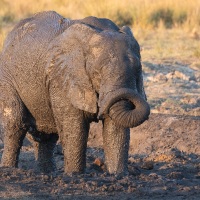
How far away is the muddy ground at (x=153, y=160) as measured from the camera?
7125mm

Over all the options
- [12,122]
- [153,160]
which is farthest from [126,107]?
[153,160]

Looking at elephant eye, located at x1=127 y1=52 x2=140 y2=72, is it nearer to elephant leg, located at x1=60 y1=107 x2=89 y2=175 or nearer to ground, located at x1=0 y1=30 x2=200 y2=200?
elephant leg, located at x1=60 y1=107 x2=89 y2=175

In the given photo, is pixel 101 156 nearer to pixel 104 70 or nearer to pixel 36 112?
pixel 36 112

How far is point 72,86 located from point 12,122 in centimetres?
131

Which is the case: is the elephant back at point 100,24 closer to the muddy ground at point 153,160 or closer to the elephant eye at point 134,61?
the elephant eye at point 134,61

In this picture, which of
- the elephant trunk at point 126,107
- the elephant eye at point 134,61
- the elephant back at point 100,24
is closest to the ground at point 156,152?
the elephant trunk at point 126,107

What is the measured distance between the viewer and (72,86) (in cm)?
783

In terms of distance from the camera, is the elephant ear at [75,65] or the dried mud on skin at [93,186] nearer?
the dried mud on skin at [93,186]

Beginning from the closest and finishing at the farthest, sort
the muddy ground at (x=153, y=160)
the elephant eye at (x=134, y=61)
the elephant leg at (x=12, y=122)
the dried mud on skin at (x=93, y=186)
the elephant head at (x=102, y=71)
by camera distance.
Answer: the dried mud on skin at (x=93, y=186) < the muddy ground at (x=153, y=160) < the elephant head at (x=102, y=71) < the elephant eye at (x=134, y=61) < the elephant leg at (x=12, y=122)

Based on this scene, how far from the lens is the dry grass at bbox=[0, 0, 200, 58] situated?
18.9 meters

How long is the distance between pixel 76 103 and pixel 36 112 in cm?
101

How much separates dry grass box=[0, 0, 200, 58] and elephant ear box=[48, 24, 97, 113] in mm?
9587

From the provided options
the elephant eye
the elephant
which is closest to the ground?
the elephant

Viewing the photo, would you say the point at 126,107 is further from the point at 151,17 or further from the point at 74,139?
the point at 151,17
